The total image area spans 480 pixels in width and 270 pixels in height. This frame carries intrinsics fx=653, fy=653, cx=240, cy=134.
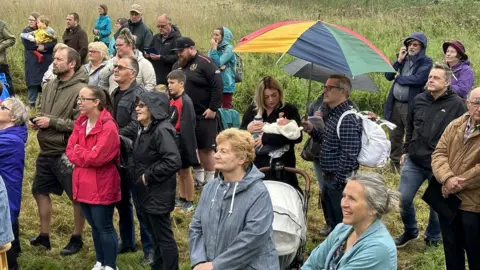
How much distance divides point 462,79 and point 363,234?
4159 mm

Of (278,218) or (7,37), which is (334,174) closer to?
(278,218)

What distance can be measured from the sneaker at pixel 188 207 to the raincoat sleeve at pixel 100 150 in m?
1.88

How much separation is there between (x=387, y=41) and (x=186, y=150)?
889 centimetres

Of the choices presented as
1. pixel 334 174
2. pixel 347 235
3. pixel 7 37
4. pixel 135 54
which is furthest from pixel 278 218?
pixel 7 37

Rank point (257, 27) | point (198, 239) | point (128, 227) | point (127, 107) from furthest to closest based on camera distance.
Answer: point (257, 27) → point (128, 227) → point (127, 107) → point (198, 239)

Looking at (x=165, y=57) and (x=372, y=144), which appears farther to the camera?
(x=165, y=57)

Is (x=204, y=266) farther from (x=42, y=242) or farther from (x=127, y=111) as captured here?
(x=42, y=242)

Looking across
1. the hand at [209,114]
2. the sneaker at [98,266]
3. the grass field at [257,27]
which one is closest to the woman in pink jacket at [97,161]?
the sneaker at [98,266]

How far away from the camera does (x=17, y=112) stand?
5430 millimetres

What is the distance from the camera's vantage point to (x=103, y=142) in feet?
17.7

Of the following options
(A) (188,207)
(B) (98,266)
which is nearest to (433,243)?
(A) (188,207)

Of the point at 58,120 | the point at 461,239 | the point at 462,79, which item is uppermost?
the point at 462,79

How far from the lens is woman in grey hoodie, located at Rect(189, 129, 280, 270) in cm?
391

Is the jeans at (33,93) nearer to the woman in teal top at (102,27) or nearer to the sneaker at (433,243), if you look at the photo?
the woman in teal top at (102,27)
